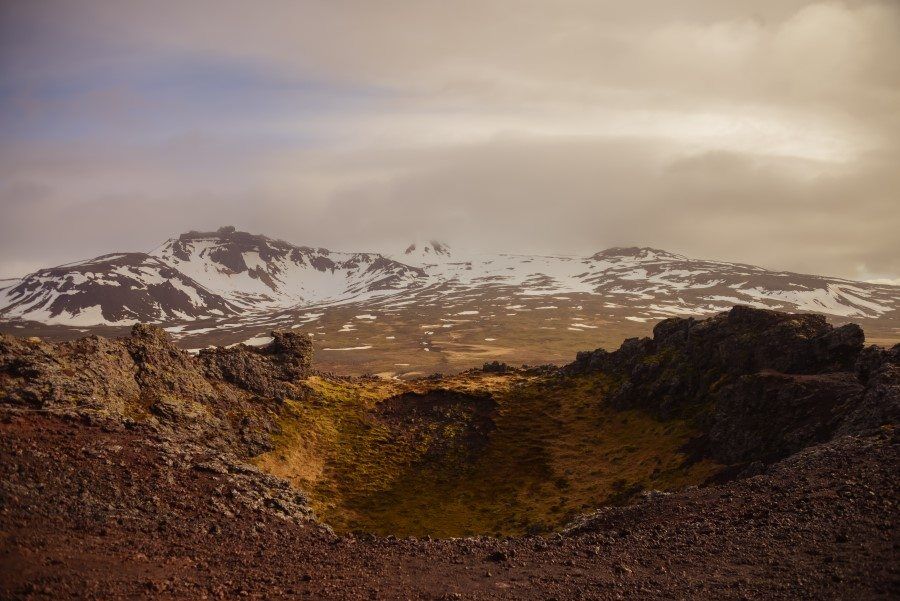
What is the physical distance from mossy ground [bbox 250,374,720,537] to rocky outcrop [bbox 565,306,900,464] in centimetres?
308

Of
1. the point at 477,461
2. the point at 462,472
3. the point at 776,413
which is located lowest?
the point at 462,472

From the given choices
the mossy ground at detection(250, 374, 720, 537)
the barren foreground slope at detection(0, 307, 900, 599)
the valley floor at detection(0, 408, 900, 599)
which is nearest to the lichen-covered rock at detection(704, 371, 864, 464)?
the barren foreground slope at detection(0, 307, 900, 599)

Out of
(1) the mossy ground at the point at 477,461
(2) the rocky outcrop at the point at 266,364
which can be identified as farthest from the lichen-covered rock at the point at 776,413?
(2) the rocky outcrop at the point at 266,364

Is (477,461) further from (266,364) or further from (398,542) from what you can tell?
(398,542)

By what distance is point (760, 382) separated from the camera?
44969 mm

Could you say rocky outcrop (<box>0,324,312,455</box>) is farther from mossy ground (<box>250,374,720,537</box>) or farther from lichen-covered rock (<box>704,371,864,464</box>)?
lichen-covered rock (<box>704,371,864,464</box>)

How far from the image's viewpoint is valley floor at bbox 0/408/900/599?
60.6 feet

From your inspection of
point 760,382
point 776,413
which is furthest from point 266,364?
point 776,413

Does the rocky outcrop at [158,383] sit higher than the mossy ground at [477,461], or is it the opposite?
the rocky outcrop at [158,383]

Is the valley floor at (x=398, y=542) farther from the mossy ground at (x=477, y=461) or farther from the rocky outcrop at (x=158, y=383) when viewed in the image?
the mossy ground at (x=477, y=461)

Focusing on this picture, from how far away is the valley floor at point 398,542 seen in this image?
60.6 feet

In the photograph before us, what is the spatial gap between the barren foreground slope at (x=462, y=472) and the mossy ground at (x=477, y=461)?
0.84 ft

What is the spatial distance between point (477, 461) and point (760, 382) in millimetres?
27792

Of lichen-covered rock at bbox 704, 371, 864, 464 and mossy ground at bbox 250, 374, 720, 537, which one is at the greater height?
lichen-covered rock at bbox 704, 371, 864, 464
